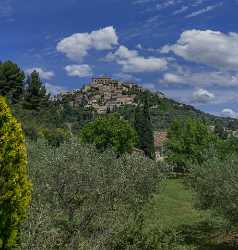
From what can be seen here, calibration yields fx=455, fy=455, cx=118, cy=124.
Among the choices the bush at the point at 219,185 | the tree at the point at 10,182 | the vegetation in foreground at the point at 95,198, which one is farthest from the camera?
the bush at the point at 219,185

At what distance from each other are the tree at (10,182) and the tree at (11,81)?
6592 cm

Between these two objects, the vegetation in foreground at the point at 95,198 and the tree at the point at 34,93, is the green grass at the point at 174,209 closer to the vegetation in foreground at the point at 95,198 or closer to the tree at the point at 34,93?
the vegetation in foreground at the point at 95,198

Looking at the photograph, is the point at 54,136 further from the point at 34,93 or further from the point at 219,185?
the point at 219,185

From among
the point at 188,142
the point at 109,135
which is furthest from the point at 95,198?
the point at 109,135

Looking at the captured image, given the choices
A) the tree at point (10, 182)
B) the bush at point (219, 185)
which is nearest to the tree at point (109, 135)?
the bush at point (219, 185)

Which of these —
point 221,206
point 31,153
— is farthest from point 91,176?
point 31,153

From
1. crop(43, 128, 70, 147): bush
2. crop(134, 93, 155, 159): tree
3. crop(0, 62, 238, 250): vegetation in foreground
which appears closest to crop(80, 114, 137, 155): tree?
crop(43, 128, 70, 147): bush

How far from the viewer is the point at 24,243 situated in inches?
535

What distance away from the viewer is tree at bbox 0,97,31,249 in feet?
49.2

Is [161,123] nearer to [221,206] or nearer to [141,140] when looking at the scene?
[141,140]

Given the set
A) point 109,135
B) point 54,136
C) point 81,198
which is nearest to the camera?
point 81,198

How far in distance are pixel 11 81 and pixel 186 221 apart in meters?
50.5

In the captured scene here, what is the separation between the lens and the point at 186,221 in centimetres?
4244

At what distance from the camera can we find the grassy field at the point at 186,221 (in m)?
30.0
